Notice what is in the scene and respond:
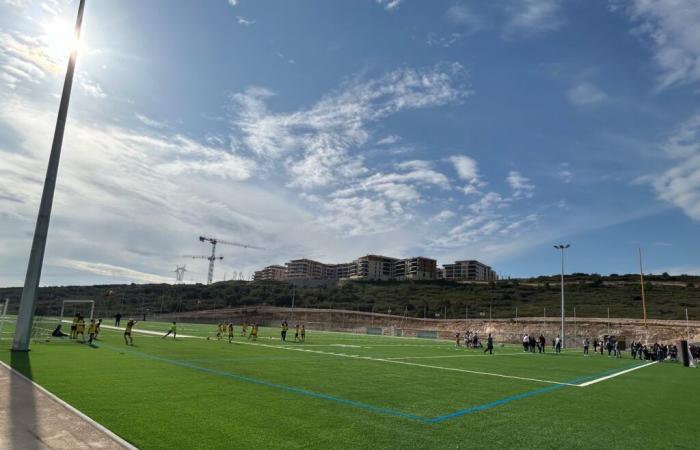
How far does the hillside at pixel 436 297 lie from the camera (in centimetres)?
8556

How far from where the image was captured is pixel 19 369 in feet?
→ 36.9

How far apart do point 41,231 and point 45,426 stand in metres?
14.4

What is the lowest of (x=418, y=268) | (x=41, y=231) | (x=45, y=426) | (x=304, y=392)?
(x=304, y=392)

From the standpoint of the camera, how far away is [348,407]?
849 cm

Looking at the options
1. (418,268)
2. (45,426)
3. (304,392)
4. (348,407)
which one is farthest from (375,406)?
(418,268)

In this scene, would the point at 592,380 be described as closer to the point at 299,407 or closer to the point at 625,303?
the point at 299,407

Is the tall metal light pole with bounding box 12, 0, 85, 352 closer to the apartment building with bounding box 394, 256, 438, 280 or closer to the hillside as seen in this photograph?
the hillside

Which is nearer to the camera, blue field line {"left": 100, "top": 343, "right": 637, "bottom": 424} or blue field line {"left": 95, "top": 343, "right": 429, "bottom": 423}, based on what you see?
blue field line {"left": 100, "top": 343, "right": 637, "bottom": 424}

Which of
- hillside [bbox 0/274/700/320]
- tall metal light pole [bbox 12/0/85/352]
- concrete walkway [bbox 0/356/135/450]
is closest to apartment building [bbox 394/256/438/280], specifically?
hillside [bbox 0/274/700/320]

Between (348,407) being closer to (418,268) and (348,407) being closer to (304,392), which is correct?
(304,392)

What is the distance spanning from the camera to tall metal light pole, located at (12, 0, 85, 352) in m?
16.3

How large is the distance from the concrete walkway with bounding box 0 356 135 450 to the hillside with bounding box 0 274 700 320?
3347 inches

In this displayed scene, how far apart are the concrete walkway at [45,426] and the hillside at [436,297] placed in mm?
85024

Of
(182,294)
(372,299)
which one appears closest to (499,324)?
(372,299)
